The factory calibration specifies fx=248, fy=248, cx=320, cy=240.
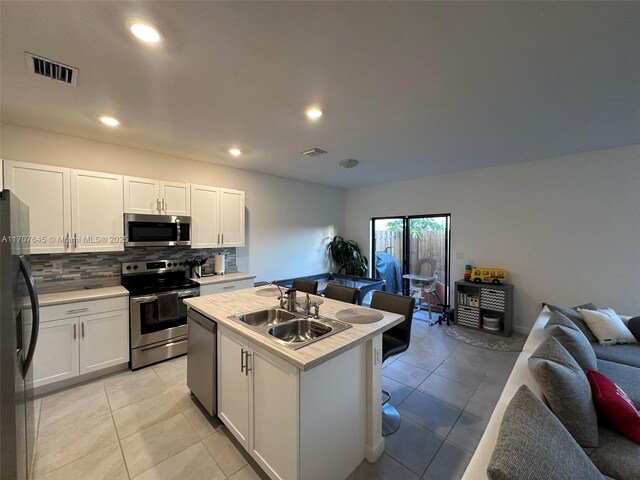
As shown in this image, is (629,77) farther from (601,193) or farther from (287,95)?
(287,95)

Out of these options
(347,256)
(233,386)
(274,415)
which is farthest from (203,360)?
(347,256)

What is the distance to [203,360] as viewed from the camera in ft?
6.94

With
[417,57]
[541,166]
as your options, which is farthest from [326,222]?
[417,57]

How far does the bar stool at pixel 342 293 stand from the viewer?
8.65 feet

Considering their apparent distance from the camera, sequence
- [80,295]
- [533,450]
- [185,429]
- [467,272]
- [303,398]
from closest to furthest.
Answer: [533,450] → [303,398] → [185,429] → [80,295] → [467,272]

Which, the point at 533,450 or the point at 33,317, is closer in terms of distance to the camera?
the point at 533,450

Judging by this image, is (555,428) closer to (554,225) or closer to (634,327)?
(634,327)

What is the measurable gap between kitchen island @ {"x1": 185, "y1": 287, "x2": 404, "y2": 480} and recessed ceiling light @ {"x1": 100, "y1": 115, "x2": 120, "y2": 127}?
216cm

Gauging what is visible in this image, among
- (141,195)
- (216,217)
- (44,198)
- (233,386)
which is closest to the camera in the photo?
(233,386)

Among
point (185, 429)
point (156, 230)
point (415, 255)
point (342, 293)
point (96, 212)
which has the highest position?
point (96, 212)

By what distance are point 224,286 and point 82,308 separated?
1475mm

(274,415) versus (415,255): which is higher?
(415,255)

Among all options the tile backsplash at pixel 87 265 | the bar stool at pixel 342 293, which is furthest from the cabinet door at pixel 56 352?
the bar stool at pixel 342 293

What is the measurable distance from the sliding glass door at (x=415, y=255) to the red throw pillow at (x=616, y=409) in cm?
301
